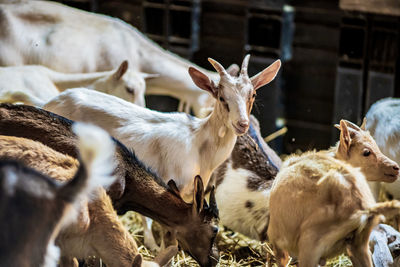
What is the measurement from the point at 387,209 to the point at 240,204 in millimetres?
1698

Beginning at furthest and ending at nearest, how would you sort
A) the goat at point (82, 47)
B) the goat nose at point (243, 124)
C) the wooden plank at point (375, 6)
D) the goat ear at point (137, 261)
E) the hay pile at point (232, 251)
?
the wooden plank at point (375, 6), the goat at point (82, 47), the hay pile at point (232, 251), the goat nose at point (243, 124), the goat ear at point (137, 261)

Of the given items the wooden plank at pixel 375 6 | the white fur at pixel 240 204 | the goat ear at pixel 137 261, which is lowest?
the white fur at pixel 240 204

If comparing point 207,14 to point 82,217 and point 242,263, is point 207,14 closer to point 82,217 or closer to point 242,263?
point 242,263

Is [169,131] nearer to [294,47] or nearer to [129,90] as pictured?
[129,90]

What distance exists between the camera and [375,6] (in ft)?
20.4

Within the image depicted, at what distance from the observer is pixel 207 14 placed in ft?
23.1

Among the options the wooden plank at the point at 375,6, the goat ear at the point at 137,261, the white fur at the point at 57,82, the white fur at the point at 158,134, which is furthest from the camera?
the wooden plank at the point at 375,6

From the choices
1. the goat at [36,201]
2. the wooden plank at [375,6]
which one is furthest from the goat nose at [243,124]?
the wooden plank at [375,6]

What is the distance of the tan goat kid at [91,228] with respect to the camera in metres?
3.21

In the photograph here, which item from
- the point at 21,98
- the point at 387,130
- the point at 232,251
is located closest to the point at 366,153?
the point at 387,130

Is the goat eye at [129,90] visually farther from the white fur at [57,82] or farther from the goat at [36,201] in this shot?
the goat at [36,201]

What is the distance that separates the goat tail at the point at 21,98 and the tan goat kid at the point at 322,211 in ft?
6.36

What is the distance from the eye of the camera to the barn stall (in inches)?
252

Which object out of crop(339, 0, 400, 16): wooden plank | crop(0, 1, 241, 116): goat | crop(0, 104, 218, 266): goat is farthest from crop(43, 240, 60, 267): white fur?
crop(339, 0, 400, 16): wooden plank
